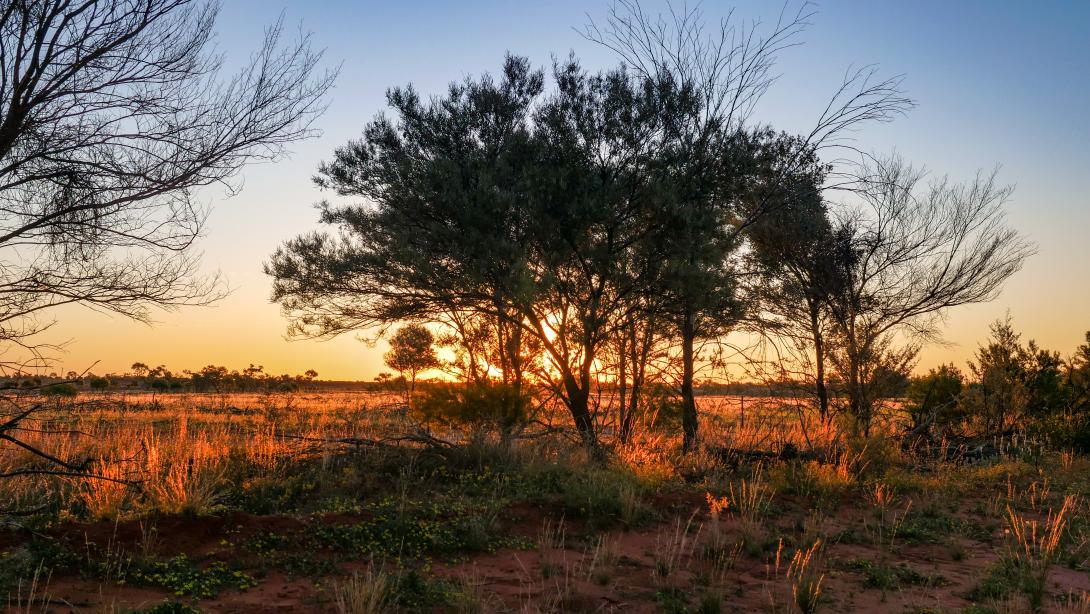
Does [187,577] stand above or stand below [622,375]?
below

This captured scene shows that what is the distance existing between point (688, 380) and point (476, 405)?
400 centimetres

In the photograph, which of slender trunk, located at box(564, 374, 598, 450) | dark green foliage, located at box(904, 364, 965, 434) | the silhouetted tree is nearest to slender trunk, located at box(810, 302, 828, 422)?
dark green foliage, located at box(904, 364, 965, 434)

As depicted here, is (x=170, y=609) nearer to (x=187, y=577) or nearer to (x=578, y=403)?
(x=187, y=577)

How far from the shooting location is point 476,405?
13883 mm

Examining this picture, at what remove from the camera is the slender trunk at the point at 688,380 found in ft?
45.7

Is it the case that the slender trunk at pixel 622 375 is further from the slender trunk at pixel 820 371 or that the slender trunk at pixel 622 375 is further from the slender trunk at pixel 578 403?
the slender trunk at pixel 820 371

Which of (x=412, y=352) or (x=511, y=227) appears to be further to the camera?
(x=412, y=352)

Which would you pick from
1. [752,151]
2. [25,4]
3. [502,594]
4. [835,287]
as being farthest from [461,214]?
[835,287]

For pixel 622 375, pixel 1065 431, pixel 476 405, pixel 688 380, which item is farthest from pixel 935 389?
pixel 476 405

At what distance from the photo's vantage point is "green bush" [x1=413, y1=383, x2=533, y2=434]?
1359cm

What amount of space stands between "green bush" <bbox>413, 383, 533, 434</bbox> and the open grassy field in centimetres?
108

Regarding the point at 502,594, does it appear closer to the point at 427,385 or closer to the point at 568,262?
the point at 568,262

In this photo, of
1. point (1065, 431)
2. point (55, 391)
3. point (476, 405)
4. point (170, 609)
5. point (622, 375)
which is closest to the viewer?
point (170, 609)

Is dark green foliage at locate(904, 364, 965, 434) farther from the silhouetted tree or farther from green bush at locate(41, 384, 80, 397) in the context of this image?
green bush at locate(41, 384, 80, 397)
